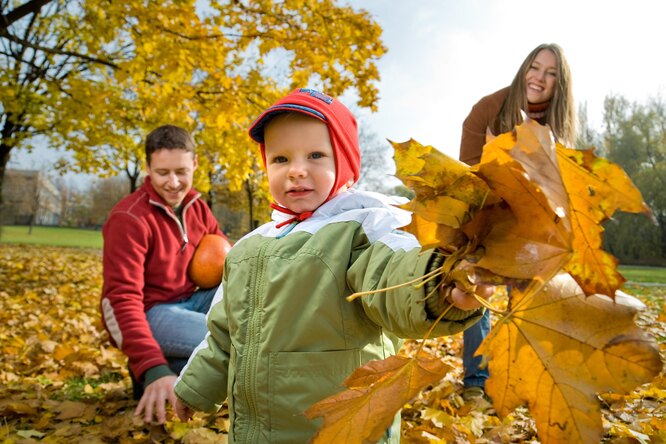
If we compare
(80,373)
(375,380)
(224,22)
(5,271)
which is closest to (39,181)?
(5,271)

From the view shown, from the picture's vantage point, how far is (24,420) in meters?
2.55

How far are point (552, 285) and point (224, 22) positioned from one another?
7.34m

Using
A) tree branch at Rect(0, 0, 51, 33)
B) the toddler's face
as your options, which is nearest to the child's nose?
the toddler's face

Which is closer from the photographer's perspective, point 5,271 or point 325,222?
point 325,222

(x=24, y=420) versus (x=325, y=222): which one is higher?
(x=325, y=222)

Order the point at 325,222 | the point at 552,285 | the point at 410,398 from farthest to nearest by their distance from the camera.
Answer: the point at 325,222
the point at 410,398
the point at 552,285

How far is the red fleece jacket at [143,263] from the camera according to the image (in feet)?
8.63

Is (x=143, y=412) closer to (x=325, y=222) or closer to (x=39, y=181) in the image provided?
(x=325, y=222)

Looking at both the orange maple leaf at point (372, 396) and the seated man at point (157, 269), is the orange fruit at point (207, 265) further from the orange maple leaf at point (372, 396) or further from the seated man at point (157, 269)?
the orange maple leaf at point (372, 396)

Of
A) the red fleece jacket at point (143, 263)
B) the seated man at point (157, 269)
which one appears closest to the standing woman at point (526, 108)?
the seated man at point (157, 269)

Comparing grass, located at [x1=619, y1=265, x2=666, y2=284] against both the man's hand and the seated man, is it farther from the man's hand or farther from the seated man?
the man's hand

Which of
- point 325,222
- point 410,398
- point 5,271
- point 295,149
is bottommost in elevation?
point 5,271

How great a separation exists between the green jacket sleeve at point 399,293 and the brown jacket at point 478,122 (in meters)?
1.74

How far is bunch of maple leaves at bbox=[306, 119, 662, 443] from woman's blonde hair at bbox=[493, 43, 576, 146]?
1.98 metres
